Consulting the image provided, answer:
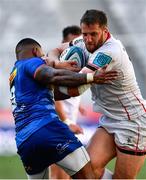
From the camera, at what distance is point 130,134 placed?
691 cm

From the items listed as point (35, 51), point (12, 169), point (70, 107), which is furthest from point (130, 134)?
point (12, 169)

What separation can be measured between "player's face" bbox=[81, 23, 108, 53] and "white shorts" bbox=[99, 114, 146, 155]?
2.65 ft

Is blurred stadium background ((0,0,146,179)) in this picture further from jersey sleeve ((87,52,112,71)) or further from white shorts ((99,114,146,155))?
jersey sleeve ((87,52,112,71))

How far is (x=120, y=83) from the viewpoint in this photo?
6.79 metres

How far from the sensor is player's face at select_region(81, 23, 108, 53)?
6.58 m

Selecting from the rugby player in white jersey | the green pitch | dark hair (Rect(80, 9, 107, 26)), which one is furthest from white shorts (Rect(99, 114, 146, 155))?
the green pitch

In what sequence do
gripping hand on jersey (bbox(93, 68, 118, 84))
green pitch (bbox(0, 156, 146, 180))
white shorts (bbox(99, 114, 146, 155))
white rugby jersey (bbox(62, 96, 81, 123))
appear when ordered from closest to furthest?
gripping hand on jersey (bbox(93, 68, 118, 84))
white shorts (bbox(99, 114, 146, 155))
white rugby jersey (bbox(62, 96, 81, 123))
green pitch (bbox(0, 156, 146, 180))

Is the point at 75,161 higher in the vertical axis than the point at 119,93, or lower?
lower

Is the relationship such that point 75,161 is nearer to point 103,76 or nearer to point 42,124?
point 42,124

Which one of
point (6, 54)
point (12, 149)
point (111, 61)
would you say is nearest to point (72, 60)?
point (111, 61)

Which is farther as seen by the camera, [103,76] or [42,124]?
[42,124]

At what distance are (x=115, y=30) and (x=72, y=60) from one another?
33.7 feet

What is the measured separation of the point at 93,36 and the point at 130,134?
3.45 feet

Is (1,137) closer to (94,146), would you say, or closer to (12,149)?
(12,149)
